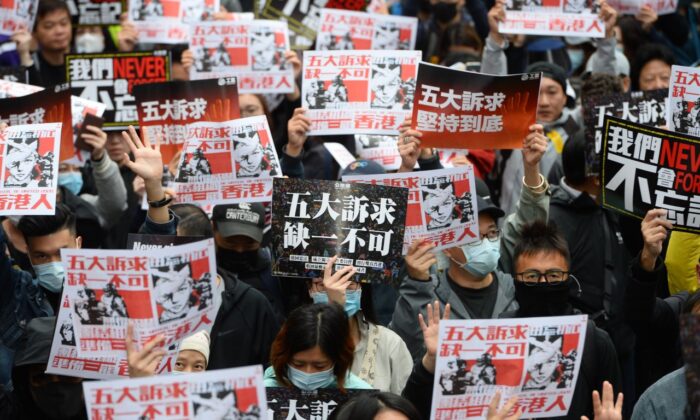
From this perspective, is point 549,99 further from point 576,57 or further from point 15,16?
point 15,16

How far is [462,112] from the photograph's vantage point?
23.6 ft

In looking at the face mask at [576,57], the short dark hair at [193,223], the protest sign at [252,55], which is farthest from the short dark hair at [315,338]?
the face mask at [576,57]

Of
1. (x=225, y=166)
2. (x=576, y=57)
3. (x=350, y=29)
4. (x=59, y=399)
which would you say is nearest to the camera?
(x=59, y=399)

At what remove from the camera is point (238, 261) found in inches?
282

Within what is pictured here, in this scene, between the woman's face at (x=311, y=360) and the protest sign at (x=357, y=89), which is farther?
the protest sign at (x=357, y=89)

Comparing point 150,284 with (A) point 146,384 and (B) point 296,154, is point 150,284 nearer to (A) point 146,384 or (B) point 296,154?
(A) point 146,384

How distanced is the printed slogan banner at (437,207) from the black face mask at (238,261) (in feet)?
3.85

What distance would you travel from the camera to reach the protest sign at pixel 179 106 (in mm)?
7723

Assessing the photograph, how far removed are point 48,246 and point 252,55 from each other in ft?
9.36

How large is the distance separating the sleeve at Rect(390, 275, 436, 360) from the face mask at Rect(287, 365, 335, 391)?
82 cm

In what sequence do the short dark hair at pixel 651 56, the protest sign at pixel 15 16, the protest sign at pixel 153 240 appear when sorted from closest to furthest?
1. the protest sign at pixel 153 240
2. the protest sign at pixel 15 16
3. the short dark hair at pixel 651 56

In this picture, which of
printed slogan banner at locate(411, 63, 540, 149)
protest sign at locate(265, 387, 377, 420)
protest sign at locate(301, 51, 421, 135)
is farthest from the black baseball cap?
protest sign at locate(265, 387, 377, 420)

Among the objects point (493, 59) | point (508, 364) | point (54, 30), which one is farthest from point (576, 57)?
point (508, 364)

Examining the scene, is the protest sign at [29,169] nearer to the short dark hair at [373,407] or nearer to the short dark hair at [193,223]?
the short dark hair at [193,223]
